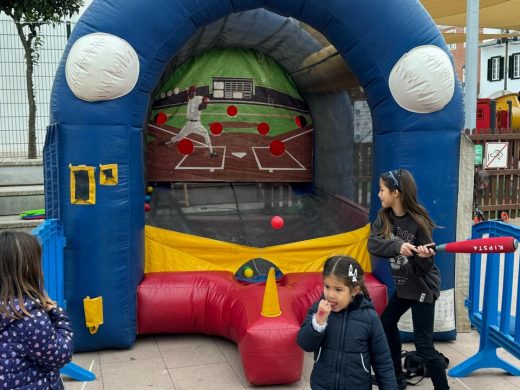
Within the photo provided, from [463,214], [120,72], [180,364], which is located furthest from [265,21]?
[180,364]

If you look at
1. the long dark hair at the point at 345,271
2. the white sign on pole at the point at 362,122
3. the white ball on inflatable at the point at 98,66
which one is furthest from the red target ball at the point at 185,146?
the long dark hair at the point at 345,271

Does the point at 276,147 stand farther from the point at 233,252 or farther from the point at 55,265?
the point at 55,265

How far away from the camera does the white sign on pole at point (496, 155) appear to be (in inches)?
386

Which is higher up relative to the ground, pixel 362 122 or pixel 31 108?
pixel 31 108


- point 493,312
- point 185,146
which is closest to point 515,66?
point 185,146

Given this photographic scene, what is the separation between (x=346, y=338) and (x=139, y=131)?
8.17 ft

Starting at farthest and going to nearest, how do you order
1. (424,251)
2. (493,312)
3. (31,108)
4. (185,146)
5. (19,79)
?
(19,79) → (31,108) → (185,146) → (493,312) → (424,251)

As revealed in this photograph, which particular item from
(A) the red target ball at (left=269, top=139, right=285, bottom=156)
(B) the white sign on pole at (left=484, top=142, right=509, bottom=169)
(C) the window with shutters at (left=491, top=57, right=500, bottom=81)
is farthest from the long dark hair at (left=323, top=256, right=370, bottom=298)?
(C) the window with shutters at (left=491, top=57, right=500, bottom=81)

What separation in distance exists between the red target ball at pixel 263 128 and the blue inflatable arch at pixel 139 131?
2123 mm

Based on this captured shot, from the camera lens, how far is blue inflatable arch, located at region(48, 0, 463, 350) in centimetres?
418

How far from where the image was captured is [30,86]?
8555 mm

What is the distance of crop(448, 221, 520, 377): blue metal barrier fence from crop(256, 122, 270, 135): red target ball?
3012 mm

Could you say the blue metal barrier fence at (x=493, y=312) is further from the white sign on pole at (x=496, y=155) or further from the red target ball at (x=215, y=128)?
the white sign on pole at (x=496, y=155)

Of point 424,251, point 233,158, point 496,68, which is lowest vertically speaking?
point 424,251
